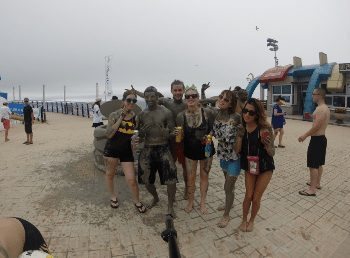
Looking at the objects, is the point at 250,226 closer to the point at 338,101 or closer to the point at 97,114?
the point at 97,114

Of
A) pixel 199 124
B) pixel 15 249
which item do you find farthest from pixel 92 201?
pixel 15 249

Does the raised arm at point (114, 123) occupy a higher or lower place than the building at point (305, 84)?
lower

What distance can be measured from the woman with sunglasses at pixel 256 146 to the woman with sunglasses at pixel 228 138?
13 cm

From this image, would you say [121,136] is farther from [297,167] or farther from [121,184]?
[297,167]

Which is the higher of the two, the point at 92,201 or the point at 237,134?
the point at 237,134

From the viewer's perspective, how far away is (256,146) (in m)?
3.20

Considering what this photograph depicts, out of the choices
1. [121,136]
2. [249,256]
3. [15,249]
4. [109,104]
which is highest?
[109,104]

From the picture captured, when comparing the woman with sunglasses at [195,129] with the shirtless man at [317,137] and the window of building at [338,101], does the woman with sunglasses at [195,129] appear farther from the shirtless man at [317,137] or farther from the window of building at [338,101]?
the window of building at [338,101]

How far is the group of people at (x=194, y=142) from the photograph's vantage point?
3.22m

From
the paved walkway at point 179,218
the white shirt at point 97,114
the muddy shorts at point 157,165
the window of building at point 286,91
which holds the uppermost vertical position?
the window of building at point 286,91

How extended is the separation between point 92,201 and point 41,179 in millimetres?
1841

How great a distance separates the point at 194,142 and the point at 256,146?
Result: 914 mm

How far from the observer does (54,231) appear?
346 cm

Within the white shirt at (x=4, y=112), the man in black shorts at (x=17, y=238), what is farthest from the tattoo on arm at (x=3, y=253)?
the white shirt at (x=4, y=112)
